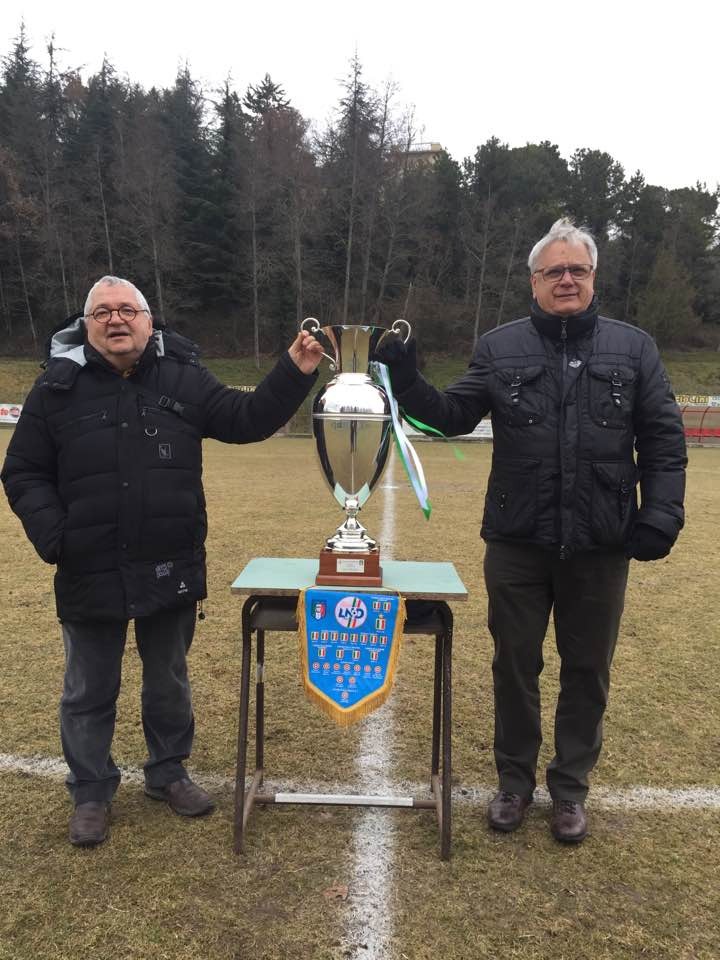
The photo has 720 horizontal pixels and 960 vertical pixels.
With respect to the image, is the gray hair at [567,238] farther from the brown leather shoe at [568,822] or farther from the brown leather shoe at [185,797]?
the brown leather shoe at [185,797]

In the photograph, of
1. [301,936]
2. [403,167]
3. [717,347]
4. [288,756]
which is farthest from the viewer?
[717,347]

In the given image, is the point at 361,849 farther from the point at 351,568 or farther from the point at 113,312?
the point at 113,312

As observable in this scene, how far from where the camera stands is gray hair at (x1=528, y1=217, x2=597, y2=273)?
2.46 metres

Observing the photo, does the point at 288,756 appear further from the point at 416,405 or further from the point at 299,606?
the point at 416,405

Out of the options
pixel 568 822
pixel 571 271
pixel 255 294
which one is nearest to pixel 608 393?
pixel 571 271

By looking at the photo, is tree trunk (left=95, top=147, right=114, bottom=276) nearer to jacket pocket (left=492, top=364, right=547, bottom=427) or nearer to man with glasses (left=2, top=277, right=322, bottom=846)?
man with glasses (left=2, top=277, right=322, bottom=846)

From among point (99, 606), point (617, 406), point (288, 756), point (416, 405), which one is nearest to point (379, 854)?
point (288, 756)

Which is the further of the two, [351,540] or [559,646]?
[559,646]

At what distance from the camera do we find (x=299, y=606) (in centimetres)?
242

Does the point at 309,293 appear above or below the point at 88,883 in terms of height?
above

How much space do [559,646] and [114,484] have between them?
1709 millimetres

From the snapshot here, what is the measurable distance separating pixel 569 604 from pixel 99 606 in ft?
5.40

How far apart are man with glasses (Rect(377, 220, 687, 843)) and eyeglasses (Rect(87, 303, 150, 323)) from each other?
858 mm

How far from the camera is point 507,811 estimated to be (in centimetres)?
263
